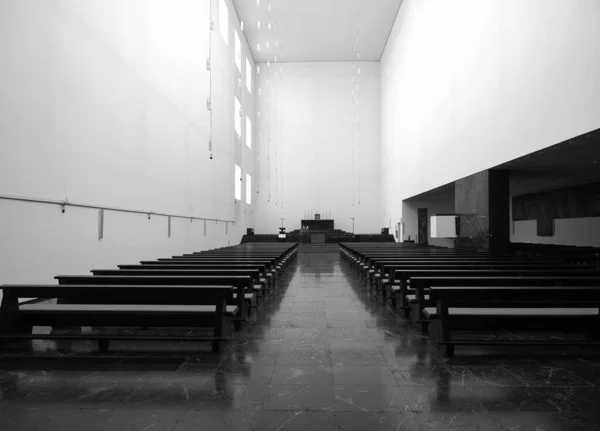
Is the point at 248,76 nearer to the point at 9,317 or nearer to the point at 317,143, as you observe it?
the point at 317,143

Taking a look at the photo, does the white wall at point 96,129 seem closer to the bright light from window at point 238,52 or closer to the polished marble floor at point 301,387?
the polished marble floor at point 301,387

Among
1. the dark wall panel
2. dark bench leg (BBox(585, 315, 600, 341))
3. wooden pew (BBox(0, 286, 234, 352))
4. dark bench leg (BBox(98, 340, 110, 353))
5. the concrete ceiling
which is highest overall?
the concrete ceiling

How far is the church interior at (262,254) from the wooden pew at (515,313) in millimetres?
18

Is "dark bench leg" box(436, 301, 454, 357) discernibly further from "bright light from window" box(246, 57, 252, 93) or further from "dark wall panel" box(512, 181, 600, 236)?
"bright light from window" box(246, 57, 252, 93)

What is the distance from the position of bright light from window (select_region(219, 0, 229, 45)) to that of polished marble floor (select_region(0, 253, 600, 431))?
13.5 m

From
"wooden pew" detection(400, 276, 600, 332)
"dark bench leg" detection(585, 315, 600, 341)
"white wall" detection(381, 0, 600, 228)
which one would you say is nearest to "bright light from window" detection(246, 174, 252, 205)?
"white wall" detection(381, 0, 600, 228)

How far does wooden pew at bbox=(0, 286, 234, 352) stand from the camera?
3.01 meters

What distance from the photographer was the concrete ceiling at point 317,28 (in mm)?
16797

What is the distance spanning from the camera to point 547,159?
7.12 m

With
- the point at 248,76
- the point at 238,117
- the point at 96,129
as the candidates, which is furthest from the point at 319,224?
the point at 96,129

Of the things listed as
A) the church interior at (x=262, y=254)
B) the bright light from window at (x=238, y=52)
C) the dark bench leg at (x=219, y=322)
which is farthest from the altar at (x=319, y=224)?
the dark bench leg at (x=219, y=322)

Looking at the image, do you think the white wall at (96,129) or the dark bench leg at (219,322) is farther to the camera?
the white wall at (96,129)

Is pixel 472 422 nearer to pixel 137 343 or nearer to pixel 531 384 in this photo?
pixel 531 384

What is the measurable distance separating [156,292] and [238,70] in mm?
15609
